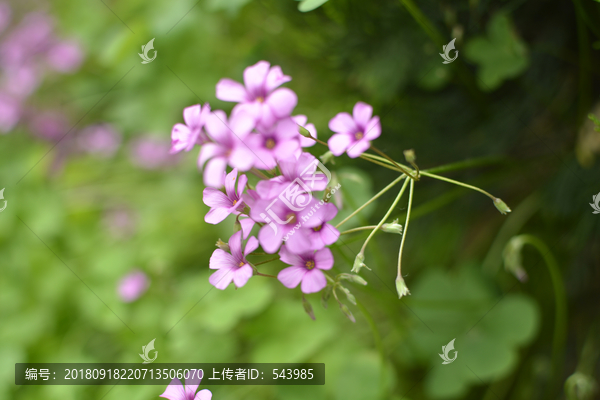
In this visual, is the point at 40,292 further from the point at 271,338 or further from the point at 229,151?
the point at 229,151

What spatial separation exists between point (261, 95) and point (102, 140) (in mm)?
2090

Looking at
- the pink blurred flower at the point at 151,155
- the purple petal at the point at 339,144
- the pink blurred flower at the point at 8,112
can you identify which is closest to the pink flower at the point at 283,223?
the purple petal at the point at 339,144

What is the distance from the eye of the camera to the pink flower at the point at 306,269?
21.4 inches

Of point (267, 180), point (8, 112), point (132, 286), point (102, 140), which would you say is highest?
point (8, 112)

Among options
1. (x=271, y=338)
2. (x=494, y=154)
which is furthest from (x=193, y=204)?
(x=494, y=154)

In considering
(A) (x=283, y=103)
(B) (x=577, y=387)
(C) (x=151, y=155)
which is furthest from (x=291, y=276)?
(C) (x=151, y=155)

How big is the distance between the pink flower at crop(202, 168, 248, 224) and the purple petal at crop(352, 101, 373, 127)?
233mm

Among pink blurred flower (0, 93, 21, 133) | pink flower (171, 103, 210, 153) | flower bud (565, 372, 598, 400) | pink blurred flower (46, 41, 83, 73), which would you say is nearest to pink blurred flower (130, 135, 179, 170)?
pink blurred flower (46, 41, 83, 73)

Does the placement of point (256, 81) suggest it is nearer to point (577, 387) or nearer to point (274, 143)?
point (274, 143)

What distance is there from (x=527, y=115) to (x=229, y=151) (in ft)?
3.34

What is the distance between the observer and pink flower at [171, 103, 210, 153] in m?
0.54

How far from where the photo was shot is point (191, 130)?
594mm

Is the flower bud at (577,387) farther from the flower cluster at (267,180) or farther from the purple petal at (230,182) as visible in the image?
the purple petal at (230,182)

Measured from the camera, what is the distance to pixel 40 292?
1.74 meters
